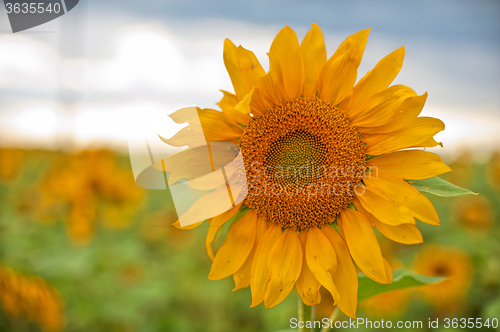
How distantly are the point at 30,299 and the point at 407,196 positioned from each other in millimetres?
2724

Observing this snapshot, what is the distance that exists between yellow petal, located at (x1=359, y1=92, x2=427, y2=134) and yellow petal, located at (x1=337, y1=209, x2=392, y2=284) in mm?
328

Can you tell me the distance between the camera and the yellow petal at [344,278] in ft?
3.69

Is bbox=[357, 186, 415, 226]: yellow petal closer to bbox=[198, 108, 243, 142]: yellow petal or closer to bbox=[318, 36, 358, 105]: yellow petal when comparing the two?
bbox=[318, 36, 358, 105]: yellow petal

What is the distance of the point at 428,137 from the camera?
111cm

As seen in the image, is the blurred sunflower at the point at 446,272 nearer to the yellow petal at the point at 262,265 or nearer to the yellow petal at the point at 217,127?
the yellow petal at the point at 262,265

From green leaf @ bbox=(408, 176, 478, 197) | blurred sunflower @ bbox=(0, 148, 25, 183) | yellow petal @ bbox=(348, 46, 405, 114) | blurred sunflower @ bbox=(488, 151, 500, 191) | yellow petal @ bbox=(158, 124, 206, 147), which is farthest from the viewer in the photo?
blurred sunflower @ bbox=(0, 148, 25, 183)

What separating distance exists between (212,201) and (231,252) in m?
0.20

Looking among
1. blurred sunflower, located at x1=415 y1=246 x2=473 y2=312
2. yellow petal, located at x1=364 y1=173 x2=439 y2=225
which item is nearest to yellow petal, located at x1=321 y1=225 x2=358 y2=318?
yellow petal, located at x1=364 y1=173 x2=439 y2=225

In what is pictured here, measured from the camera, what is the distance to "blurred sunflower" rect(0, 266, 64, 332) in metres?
2.41

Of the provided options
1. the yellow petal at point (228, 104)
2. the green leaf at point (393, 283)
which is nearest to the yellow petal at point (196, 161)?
the yellow petal at point (228, 104)

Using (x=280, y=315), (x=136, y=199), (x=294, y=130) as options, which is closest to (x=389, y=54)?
(x=294, y=130)

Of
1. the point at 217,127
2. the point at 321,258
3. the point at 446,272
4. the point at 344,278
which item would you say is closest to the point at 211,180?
the point at 217,127

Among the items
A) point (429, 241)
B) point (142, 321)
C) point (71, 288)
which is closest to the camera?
point (142, 321)

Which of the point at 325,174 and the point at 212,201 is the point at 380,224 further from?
the point at 212,201
